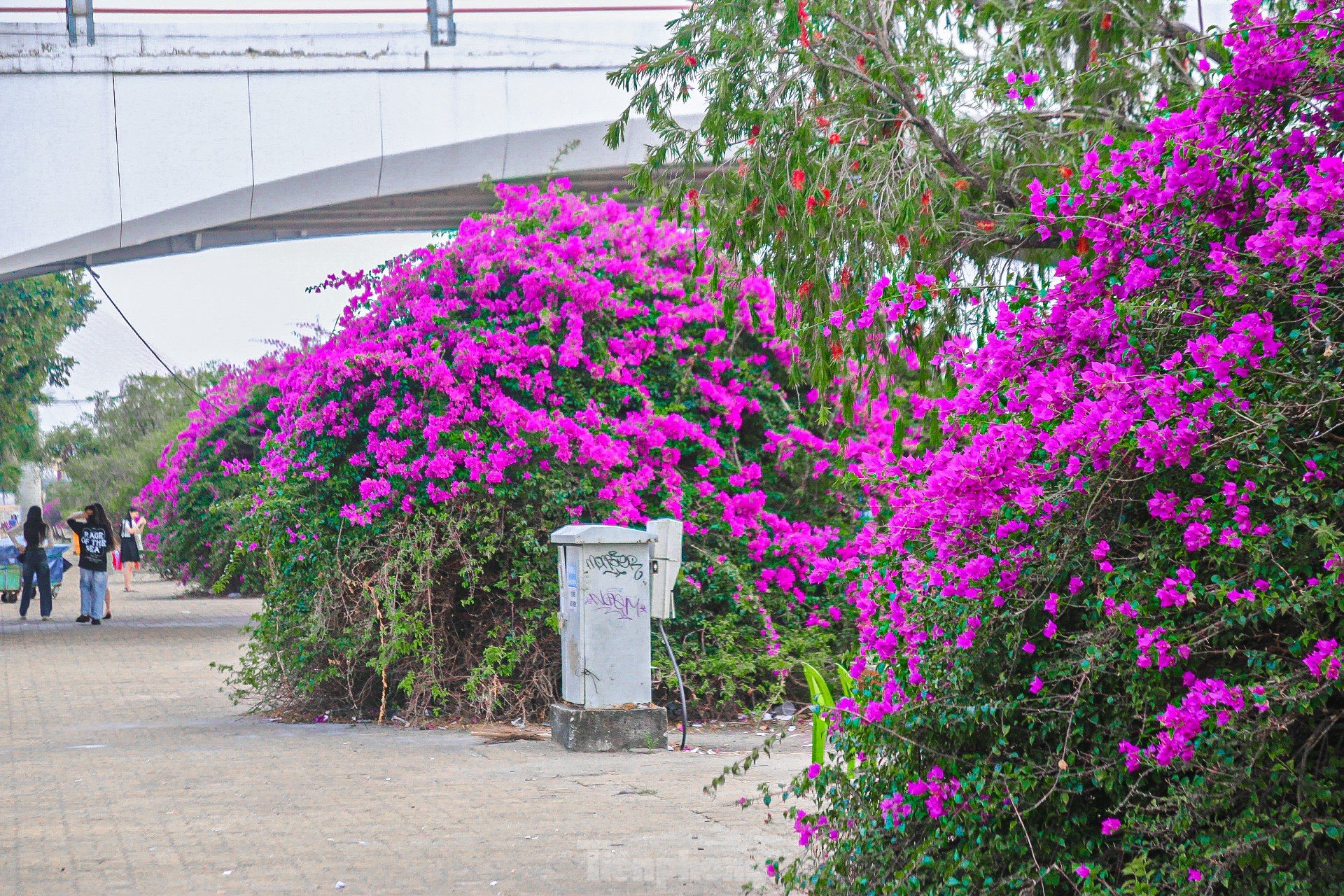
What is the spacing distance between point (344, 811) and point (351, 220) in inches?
598

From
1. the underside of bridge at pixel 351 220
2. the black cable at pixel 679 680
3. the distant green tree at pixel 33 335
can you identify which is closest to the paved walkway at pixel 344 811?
the black cable at pixel 679 680

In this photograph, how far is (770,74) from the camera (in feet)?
24.9

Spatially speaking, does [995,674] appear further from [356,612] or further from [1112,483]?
[356,612]

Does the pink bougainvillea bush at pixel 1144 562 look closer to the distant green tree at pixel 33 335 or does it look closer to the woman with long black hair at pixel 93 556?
the woman with long black hair at pixel 93 556

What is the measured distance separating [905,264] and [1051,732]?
348 centimetres

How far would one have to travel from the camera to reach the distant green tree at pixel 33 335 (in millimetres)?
31578

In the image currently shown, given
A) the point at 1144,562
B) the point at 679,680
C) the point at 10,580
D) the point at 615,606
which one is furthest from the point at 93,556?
the point at 1144,562

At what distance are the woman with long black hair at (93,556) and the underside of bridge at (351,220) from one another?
3555mm

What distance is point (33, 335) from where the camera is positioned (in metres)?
32.0

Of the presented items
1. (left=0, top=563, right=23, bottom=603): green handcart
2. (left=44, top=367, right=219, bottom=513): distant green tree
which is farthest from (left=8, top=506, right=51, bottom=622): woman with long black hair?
(left=44, top=367, right=219, bottom=513): distant green tree

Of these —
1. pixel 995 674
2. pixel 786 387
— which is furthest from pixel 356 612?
pixel 995 674

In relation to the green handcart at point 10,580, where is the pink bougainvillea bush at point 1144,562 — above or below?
above

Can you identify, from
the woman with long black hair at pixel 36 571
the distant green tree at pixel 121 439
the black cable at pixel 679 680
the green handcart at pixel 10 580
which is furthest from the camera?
the distant green tree at pixel 121 439

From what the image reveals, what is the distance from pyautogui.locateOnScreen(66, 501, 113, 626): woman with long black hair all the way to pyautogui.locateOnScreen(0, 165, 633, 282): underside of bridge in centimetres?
355
